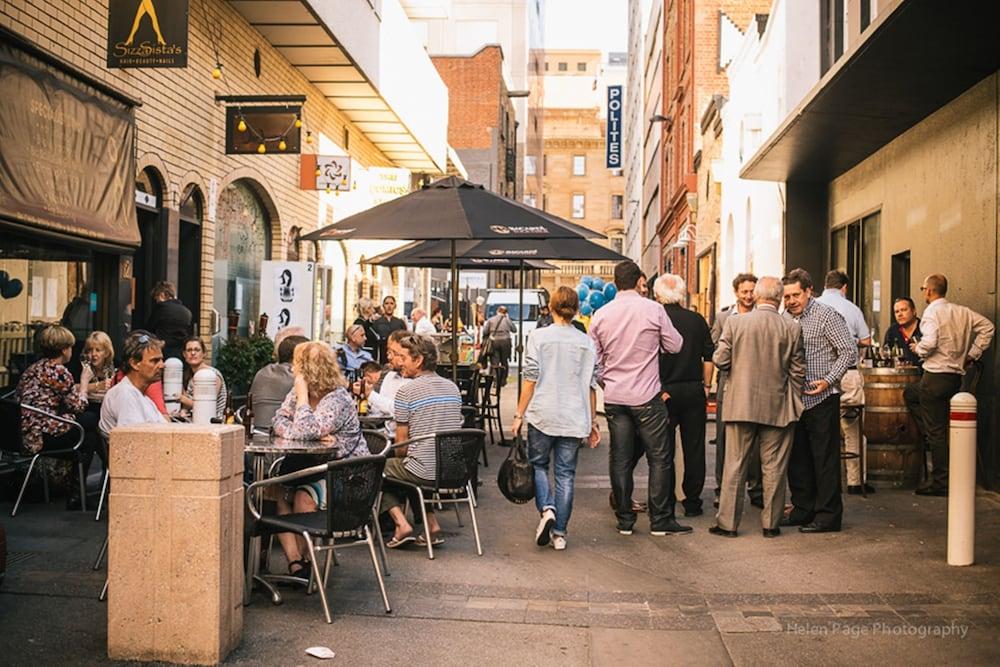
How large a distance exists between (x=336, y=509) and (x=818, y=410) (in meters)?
4.45

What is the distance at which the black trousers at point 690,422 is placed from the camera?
9.54 meters

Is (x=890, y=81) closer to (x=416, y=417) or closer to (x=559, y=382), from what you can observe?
(x=559, y=382)

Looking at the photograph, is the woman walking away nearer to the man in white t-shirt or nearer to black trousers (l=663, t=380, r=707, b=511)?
black trousers (l=663, t=380, r=707, b=511)

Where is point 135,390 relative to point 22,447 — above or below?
above

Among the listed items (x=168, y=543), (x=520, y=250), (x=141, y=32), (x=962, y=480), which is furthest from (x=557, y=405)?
(x=520, y=250)

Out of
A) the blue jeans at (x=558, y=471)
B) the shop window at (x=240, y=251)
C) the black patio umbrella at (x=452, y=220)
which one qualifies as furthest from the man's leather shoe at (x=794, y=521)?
the shop window at (x=240, y=251)

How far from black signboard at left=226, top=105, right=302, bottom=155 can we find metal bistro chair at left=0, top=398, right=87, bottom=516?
20.6 ft

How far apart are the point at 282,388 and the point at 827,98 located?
654 centimetres

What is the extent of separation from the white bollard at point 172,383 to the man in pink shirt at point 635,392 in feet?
10.9

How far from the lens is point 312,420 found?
716 centimetres

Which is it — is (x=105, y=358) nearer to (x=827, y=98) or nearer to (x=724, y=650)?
(x=724, y=650)

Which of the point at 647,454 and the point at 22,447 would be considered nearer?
the point at 22,447

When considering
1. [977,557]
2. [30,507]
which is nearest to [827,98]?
[977,557]

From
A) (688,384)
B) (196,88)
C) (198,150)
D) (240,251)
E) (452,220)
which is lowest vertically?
(688,384)
